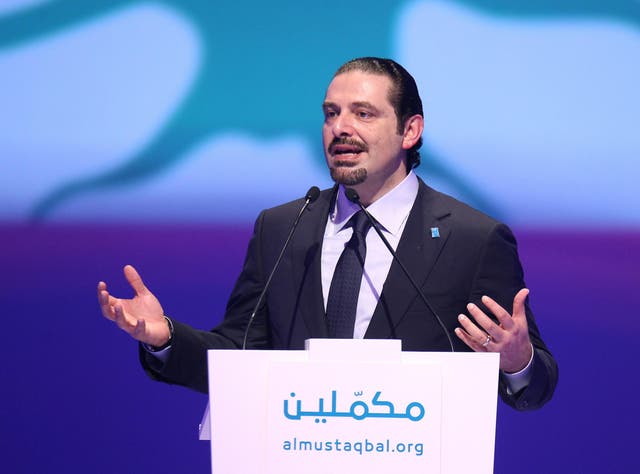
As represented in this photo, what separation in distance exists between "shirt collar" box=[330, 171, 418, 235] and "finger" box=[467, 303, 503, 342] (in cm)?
75

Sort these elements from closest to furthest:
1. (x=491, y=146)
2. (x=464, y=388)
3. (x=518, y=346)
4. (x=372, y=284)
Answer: (x=464, y=388)
(x=518, y=346)
(x=372, y=284)
(x=491, y=146)

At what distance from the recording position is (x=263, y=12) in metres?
3.71

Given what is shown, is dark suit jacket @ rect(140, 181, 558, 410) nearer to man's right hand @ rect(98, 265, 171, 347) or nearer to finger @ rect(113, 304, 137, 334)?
man's right hand @ rect(98, 265, 171, 347)

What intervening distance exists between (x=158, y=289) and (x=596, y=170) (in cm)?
174

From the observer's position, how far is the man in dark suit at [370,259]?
8.72ft

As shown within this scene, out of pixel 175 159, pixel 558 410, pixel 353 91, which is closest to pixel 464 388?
pixel 353 91

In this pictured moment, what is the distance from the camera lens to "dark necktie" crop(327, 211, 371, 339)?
269 cm

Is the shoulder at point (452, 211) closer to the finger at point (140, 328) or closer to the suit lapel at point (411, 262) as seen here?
the suit lapel at point (411, 262)

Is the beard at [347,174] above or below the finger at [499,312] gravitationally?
above

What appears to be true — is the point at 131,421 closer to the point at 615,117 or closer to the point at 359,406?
the point at 359,406

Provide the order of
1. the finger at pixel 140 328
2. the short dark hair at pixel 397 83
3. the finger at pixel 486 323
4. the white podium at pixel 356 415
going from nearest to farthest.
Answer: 1. the white podium at pixel 356 415
2. the finger at pixel 486 323
3. the finger at pixel 140 328
4. the short dark hair at pixel 397 83

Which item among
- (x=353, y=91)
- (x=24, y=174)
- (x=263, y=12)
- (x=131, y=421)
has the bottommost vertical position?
(x=131, y=421)

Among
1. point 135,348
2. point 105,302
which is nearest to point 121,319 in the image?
point 105,302

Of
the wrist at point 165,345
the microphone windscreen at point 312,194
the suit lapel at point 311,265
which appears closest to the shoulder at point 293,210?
the suit lapel at point 311,265
